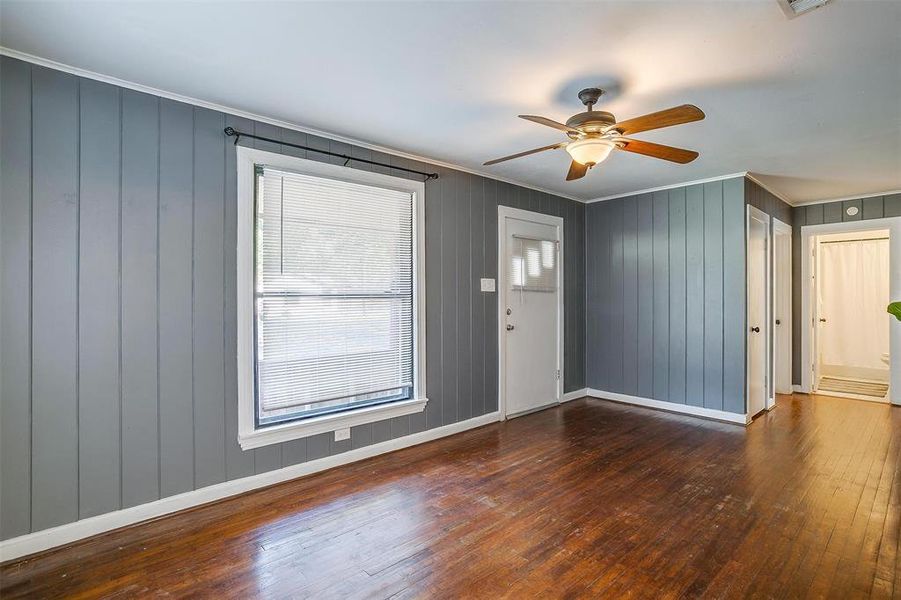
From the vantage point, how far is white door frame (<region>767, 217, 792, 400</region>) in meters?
4.98

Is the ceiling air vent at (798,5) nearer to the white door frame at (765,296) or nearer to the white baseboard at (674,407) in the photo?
the white door frame at (765,296)

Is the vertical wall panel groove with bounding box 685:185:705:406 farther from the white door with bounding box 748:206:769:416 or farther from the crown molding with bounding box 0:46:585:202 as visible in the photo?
the crown molding with bounding box 0:46:585:202

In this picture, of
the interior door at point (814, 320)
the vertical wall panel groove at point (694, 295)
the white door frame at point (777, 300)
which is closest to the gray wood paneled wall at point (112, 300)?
the vertical wall panel groove at point (694, 295)

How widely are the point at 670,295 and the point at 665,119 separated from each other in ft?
10.3

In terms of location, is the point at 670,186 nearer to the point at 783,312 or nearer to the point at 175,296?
the point at 783,312

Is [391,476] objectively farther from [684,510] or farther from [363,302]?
[684,510]

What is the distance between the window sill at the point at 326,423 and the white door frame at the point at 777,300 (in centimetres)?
406

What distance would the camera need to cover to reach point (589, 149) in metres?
2.52

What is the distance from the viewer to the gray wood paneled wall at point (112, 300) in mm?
2170

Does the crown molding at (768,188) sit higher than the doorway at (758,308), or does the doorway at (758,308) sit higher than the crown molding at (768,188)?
the crown molding at (768,188)

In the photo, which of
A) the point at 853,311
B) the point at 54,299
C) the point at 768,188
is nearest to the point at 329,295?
the point at 54,299

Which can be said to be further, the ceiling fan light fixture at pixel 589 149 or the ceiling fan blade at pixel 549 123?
the ceiling fan light fixture at pixel 589 149

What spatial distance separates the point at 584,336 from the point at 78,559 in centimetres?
503

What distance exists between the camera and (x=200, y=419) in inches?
106
